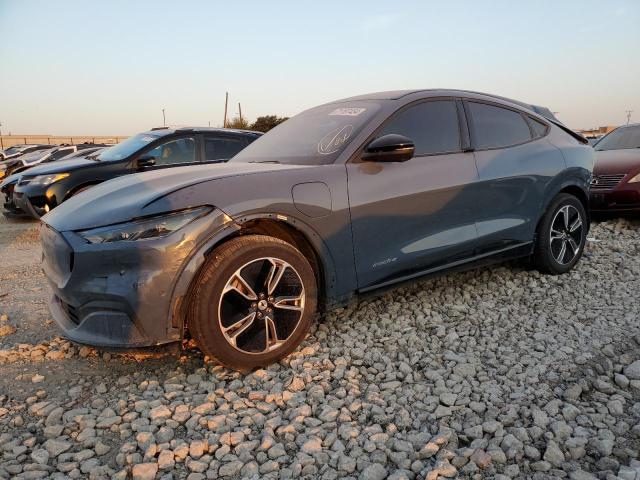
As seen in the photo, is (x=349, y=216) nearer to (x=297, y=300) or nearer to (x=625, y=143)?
(x=297, y=300)

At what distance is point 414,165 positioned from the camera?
3531mm

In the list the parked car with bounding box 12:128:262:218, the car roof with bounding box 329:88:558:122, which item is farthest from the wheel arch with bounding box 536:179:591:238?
the parked car with bounding box 12:128:262:218

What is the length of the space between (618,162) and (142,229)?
712cm

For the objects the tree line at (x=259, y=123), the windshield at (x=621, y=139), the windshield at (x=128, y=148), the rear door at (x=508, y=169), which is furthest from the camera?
the tree line at (x=259, y=123)

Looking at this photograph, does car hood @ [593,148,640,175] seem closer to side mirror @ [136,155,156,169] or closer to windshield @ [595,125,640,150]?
windshield @ [595,125,640,150]

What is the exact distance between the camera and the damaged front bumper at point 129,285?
2568 mm

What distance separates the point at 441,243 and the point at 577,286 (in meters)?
1.62

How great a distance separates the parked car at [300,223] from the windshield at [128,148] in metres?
3.76

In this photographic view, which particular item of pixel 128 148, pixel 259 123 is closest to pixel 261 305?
pixel 128 148

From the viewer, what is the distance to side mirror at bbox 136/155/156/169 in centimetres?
695

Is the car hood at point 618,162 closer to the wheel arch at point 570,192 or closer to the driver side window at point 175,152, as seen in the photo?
the wheel arch at point 570,192

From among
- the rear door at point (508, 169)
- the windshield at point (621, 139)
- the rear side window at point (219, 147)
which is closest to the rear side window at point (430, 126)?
the rear door at point (508, 169)

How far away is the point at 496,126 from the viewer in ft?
13.8

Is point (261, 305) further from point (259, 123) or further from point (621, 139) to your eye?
point (259, 123)
